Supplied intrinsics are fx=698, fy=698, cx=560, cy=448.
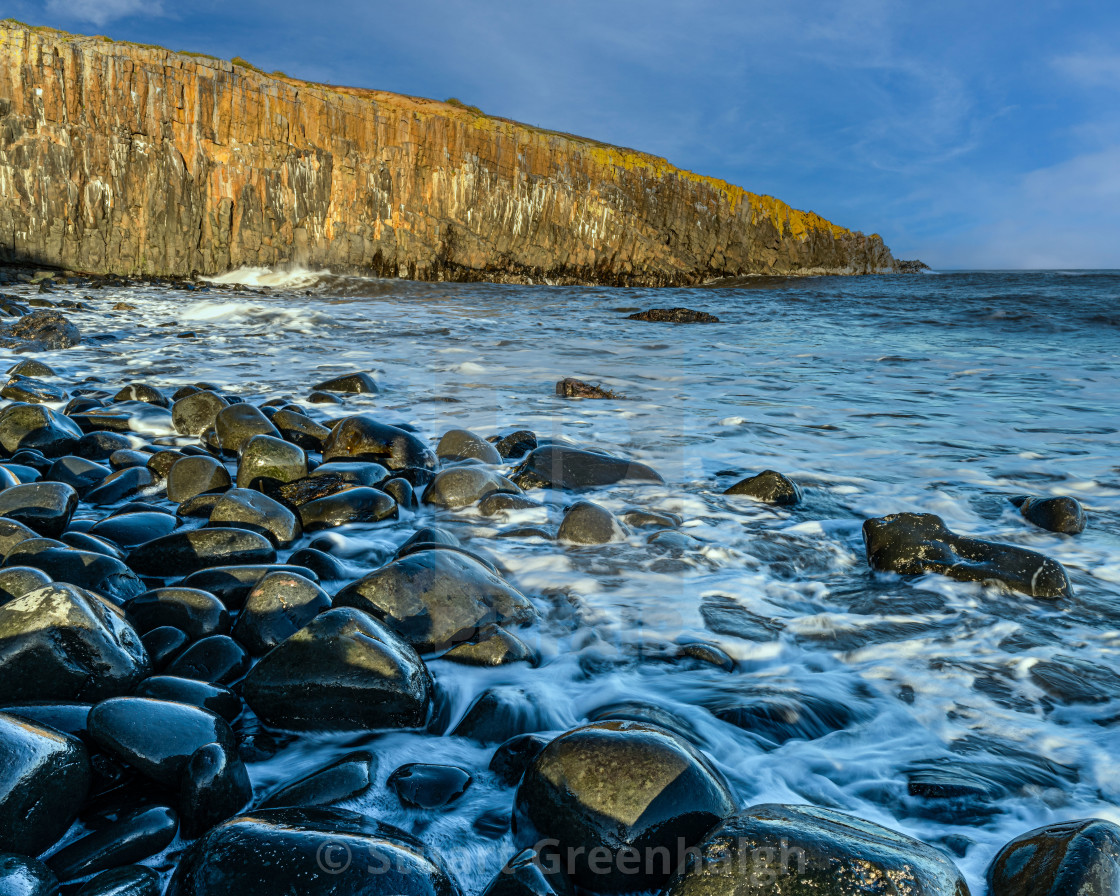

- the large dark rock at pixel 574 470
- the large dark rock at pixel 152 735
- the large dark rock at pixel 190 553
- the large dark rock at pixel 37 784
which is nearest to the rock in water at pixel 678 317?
the large dark rock at pixel 574 470

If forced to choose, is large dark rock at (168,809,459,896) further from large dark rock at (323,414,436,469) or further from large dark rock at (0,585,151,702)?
large dark rock at (323,414,436,469)

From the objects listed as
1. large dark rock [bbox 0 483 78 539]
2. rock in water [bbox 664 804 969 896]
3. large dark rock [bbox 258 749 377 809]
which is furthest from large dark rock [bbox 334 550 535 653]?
large dark rock [bbox 0 483 78 539]

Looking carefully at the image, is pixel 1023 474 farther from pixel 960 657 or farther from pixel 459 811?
pixel 459 811

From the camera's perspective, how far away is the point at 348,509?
2887 millimetres

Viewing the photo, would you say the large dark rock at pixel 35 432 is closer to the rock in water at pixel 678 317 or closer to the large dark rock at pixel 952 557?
the large dark rock at pixel 952 557

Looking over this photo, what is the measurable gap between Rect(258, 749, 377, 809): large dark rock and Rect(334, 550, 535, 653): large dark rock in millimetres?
545

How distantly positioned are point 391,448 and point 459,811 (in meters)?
2.39

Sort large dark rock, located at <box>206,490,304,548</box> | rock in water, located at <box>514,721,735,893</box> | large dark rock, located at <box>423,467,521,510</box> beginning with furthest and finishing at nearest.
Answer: large dark rock, located at <box>423,467,521,510</box> < large dark rock, located at <box>206,490,304,548</box> < rock in water, located at <box>514,721,735,893</box>

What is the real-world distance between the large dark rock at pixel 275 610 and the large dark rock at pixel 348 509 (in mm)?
882

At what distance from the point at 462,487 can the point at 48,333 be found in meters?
6.86

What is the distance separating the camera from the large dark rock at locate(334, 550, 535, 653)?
1.99 meters

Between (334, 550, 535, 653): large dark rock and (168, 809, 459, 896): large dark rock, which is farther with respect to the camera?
(334, 550, 535, 653): large dark rock

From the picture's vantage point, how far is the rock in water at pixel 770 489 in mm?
3203

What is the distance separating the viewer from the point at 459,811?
137 cm
